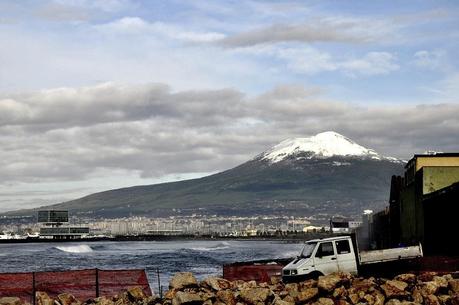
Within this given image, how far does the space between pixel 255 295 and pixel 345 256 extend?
9984mm

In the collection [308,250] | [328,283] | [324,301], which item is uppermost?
[308,250]

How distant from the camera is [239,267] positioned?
1617 inches

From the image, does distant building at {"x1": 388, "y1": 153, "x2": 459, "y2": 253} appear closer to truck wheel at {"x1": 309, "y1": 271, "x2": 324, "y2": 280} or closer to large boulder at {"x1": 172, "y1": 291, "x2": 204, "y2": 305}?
truck wheel at {"x1": 309, "y1": 271, "x2": 324, "y2": 280}

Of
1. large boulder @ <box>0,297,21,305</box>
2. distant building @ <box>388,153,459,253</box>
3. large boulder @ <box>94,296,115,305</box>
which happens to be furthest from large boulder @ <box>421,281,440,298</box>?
distant building @ <box>388,153,459,253</box>

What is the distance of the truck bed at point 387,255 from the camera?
38.6 meters

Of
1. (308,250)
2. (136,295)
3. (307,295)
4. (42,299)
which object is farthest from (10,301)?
(308,250)

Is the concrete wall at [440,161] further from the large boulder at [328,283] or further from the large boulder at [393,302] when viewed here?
the large boulder at [393,302]

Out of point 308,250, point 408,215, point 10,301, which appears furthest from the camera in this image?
point 408,215

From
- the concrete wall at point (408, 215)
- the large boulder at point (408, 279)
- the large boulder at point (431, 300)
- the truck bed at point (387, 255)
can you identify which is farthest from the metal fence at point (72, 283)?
the concrete wall at point (408, 215)

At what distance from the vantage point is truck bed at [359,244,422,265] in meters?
38.6

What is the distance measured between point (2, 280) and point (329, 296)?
14.7m

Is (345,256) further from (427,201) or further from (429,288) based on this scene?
(427,201)

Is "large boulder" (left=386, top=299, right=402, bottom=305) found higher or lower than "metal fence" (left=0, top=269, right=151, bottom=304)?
lower

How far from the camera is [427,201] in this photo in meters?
63.0
